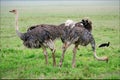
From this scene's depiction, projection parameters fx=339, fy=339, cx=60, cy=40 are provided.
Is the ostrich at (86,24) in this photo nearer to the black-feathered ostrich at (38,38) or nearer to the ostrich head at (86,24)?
the ostrich head at (86,24)

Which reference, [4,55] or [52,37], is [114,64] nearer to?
[52,37]

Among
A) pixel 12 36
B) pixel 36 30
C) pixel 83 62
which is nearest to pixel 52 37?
pixel 36 30

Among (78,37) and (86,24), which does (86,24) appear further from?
(78,37)

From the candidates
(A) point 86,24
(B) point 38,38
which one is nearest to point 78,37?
(A) point 86,24

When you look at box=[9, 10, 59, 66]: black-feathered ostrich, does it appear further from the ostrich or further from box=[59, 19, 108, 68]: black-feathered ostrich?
the ostrich

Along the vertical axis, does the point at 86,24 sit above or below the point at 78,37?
above

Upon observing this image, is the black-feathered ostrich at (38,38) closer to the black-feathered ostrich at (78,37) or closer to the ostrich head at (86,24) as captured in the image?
the black-feathered ostrich at (78,37)

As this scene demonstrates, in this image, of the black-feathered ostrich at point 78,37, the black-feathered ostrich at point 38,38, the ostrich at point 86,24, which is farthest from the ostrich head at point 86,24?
the black-feathered ostrich at point 38,38

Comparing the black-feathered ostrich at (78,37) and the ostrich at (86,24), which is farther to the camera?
the ostrich at (86,24)

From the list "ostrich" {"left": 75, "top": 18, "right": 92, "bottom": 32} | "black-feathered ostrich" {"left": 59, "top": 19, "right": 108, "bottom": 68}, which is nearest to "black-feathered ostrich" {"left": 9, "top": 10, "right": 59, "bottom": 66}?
"black-feathered ostrich" {"left": 59, "top": 19, "right": 108, "bottom": 68}

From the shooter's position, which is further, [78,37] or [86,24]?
[86,24]

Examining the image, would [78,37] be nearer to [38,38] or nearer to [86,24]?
[86,24]

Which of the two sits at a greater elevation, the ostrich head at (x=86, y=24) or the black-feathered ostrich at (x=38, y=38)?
the ostrich head at (x=86, y=24)

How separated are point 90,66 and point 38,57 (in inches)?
83.9
